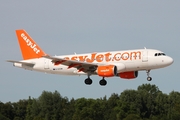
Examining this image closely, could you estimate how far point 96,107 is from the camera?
6767 inches

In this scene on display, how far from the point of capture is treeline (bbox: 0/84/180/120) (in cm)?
16762

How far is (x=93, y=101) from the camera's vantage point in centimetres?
17650

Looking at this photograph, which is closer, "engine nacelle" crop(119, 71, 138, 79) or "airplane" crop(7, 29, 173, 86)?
"airplane" crop(7, 29, 173, 86)

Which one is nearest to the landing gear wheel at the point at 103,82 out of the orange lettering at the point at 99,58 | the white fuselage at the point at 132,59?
the white fuselage at the point at 132,59

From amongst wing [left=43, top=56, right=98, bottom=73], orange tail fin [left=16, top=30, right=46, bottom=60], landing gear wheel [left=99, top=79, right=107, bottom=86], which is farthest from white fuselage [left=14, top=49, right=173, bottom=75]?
orange tail fin [left=16, top=30, right=46, bottom=60]

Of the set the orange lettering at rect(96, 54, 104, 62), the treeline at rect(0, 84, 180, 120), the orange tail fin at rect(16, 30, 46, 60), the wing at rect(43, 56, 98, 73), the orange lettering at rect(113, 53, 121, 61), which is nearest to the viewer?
the orange lettering at rect(113, 53, 121, 61)

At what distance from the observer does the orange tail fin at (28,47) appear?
112 meters

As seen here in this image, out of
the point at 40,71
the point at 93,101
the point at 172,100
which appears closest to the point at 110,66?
the point at 40,71

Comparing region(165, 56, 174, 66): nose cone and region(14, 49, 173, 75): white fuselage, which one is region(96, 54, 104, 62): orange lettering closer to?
region(14, 49, 173, 75): white fuselage

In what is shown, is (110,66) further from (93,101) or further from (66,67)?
(93,101)

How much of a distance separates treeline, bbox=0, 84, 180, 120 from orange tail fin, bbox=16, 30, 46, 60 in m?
48.1

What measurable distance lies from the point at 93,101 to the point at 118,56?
2966 inches

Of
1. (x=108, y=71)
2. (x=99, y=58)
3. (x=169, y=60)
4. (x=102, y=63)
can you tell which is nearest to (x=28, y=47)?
(x=99, y=58)

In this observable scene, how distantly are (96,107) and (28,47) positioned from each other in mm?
60987
